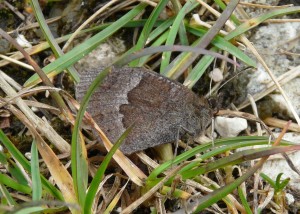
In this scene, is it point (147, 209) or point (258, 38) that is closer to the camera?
point (147, 209)

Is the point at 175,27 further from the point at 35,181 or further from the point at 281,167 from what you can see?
the point at 35,181

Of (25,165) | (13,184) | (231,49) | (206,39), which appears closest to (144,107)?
(206,39)

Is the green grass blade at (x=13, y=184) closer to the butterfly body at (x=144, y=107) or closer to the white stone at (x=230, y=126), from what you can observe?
the butterfly body at (x=144, y=107)

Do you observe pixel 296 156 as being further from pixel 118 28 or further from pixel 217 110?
pixel 118 28

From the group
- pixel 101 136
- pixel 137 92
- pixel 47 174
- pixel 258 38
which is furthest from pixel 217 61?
pixel 47 174

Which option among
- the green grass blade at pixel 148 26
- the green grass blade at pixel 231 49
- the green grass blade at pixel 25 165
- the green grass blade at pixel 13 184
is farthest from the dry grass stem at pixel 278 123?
the green grass blade at pixel 13 184

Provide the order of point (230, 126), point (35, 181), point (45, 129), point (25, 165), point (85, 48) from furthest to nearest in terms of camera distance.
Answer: point (85, 48) → point (230, 126) → point (45, 129) → point (25, 165) → point (35, 181)
